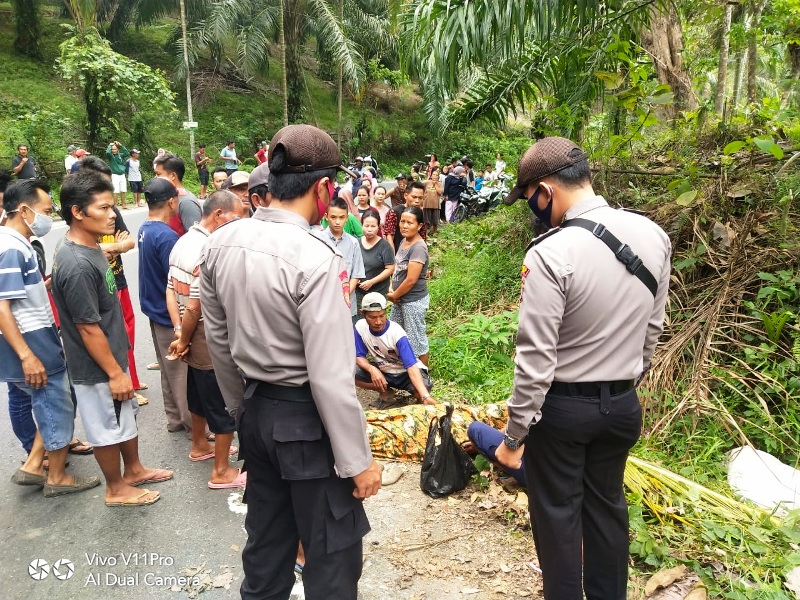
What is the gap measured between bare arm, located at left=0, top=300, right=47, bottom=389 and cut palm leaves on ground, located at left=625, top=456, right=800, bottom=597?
132 inches

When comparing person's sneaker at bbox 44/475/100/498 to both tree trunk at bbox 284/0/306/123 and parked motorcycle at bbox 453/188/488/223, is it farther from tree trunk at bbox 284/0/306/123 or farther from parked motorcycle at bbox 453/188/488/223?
tree trunk at bbox 284/0/306/123

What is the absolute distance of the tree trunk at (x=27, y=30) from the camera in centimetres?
2264

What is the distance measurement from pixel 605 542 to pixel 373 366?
259cm

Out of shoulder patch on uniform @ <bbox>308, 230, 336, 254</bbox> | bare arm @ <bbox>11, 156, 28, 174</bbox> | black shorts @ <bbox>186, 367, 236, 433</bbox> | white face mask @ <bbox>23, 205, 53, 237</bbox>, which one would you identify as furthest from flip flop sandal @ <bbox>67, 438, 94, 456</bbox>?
bare arm @ <bbox>11, 156, 28, 174</bbox>

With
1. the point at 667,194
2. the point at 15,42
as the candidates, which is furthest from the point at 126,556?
the point at 15,42

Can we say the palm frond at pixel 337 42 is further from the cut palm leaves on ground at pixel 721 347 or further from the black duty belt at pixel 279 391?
the black duty belt at pixel 279 391

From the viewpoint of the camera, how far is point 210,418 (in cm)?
354

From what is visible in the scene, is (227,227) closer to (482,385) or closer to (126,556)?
(126,556)

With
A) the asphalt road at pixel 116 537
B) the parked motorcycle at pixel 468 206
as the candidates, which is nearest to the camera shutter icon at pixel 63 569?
the asphalt road at pixel 116 537

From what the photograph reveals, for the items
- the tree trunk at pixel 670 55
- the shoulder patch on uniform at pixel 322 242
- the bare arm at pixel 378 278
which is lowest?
the bare arm at pixel 378 278

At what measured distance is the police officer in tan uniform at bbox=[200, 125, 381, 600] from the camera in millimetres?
1869

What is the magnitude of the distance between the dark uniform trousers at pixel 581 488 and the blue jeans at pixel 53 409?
272 cm

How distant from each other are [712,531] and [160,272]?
147 inches

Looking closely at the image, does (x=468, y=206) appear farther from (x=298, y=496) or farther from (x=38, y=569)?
(x=298, y=496)
